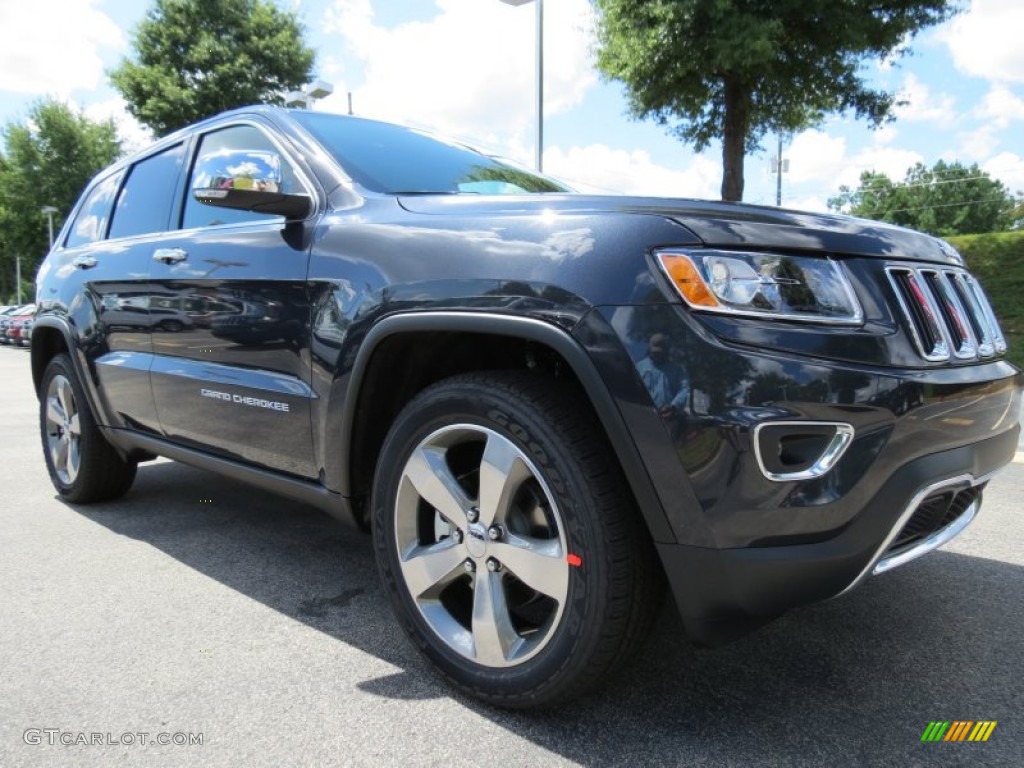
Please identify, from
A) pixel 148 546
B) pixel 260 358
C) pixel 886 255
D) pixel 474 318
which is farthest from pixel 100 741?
pixel 886 255

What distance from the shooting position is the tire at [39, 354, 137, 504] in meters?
3.95

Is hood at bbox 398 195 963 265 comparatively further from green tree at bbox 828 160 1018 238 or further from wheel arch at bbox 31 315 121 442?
green tree at bbox 828 160 1018 238

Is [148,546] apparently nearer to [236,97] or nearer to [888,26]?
[888,26]

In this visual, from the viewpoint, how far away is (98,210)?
4.21m

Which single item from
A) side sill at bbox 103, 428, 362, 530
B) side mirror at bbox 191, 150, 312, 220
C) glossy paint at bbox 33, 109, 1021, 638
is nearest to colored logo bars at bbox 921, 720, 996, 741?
glossy paint at bbox 33, 109, 1021, 638

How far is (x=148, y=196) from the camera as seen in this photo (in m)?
3.68

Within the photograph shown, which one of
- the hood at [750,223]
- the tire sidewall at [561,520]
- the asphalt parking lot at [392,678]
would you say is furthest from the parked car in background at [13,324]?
the hood at [750,223]

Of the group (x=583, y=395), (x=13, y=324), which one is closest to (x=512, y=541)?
(x=583, y=395)

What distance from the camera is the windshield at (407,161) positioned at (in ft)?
8.57

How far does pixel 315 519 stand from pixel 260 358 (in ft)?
4.83

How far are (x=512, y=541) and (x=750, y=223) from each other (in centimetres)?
93

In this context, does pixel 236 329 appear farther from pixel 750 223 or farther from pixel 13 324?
pixel 13 324
